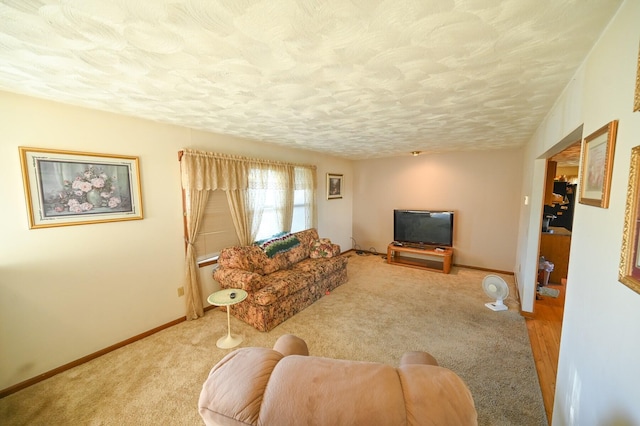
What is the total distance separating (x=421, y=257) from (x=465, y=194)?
1.61 meters

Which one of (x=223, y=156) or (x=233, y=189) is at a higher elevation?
(x=223, y=156)

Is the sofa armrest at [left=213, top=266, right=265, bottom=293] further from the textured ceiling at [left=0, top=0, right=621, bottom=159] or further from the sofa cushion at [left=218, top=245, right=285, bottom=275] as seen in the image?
the textured ceiling at [left=0, top=0, right=621, bottom=159]

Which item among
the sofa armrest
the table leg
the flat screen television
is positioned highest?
the flat screen television

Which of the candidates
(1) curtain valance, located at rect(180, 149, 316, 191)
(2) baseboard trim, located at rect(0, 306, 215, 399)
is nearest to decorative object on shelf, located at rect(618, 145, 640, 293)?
(1) curtain valance, located at rect(180, 149, 316, 191)

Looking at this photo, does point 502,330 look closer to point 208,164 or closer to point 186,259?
point 186,259

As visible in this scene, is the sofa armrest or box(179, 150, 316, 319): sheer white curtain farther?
box(179, 150, 316, 319): sheer white curtain

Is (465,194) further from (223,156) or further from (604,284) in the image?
(223,156)

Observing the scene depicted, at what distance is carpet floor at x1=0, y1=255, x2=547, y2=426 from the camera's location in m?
1.81

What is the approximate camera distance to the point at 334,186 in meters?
5.65

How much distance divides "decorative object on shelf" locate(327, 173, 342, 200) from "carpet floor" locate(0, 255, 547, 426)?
2.37 m

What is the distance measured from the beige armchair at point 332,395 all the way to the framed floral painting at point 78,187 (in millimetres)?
2393

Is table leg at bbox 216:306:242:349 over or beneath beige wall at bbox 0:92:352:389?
beneath

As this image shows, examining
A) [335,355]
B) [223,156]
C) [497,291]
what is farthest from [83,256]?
[497,291]

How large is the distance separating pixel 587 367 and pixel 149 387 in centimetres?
288
